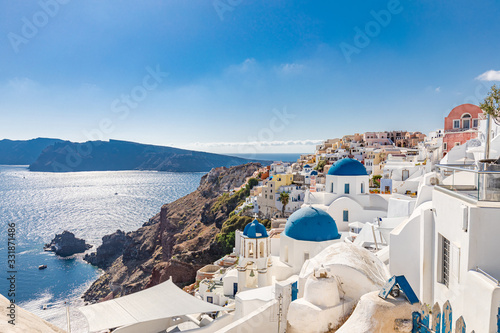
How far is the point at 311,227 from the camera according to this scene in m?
14.9

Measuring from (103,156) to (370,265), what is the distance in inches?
6634

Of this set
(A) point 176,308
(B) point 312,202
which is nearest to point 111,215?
(B) point 312,202

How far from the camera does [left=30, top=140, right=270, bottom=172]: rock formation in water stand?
14750 centimetres

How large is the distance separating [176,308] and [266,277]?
17.2ft

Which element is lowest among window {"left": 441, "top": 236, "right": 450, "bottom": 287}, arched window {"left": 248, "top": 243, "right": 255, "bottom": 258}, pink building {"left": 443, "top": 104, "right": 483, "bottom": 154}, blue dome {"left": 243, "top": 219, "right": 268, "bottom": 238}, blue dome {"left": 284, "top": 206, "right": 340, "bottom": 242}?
arched window {"left": 248, "top": 243, "right": 255, "bottom": 258}

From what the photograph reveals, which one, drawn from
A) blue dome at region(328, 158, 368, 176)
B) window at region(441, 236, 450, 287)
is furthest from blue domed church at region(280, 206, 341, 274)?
window at region(441, 236, 450, 287)

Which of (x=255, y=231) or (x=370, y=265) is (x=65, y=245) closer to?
(x=255, y=231)

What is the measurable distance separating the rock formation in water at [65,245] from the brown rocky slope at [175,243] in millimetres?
3301

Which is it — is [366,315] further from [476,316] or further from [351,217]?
[351,217]

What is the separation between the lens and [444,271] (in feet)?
18.0

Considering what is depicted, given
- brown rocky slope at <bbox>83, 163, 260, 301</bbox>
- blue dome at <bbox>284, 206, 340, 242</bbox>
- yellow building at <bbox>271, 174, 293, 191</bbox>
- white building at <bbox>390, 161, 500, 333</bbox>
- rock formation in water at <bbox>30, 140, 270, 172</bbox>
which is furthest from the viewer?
rock formation in water at <bbox>30, 140, 270, 172</bbox>

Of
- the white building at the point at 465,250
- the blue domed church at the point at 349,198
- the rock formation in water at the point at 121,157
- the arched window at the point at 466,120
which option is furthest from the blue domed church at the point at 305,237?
the rock formation in water at the point at 121,157

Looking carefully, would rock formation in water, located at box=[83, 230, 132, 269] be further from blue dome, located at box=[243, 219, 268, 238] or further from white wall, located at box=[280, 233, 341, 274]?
white wall, located at box=[280, 233, 341, 274]

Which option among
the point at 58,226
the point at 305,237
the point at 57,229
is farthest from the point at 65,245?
the point at 305,237
